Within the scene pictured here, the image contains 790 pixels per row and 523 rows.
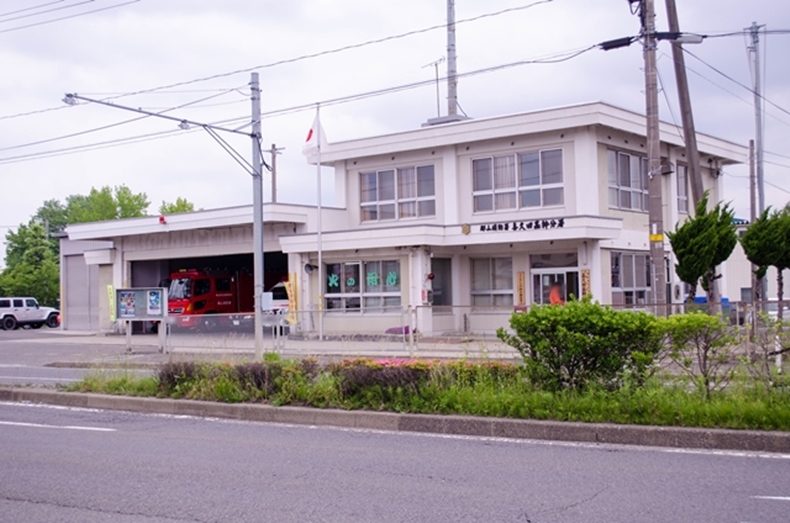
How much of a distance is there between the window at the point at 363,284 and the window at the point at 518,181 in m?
4.09

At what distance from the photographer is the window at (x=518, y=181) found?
1124 inches

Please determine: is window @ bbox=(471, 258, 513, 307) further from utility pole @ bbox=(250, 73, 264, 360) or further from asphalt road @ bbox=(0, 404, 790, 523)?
asphalt road @ bbox=(0, 404, 790, 523)

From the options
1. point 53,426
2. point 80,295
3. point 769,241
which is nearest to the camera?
point 53,426

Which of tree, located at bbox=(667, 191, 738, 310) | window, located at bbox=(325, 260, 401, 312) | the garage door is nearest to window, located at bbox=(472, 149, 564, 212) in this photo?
window, located at bbox=(325, 260, 401, 312)

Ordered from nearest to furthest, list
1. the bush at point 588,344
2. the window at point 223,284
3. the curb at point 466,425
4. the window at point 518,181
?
1. the curb at point 466,425
2. the bush at point 588,344
3. the window at point 518,181
4. the window at point 223,284

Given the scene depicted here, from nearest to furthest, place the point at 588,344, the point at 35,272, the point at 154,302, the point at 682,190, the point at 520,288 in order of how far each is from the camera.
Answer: the point at 588,344
the point at 154,302
the point at 520,288
the point at 682,190
the point at 35,272

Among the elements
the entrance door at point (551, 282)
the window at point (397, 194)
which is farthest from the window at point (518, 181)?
the entrance door at point (551, 282)

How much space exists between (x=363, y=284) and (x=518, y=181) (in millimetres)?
6753

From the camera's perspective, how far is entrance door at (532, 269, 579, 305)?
91.9 ft

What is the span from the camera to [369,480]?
8047 millimetres

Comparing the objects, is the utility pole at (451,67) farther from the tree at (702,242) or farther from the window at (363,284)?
the tree at (702,242)

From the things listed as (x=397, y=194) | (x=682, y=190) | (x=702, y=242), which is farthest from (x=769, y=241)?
(x=397, y=194)

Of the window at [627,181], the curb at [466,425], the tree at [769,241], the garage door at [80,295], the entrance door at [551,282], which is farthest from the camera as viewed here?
the garage door at [80,295]

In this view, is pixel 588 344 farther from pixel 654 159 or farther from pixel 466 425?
pixel 654 159
